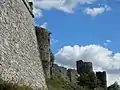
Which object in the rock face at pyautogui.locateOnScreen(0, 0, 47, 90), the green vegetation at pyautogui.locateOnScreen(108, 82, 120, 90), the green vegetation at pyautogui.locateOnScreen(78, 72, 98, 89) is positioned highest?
the green vegetation at pyautogui.locateOnScreen(108, 82, 120, 90)

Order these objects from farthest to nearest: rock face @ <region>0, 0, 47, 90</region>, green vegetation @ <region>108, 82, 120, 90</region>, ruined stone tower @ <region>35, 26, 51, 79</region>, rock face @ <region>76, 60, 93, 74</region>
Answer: rock face @ <region>76, 60, 93, 74</region> < green vegetation @ <region>108, 82, 120, 90</region> < ruined stone tower @ <region>35, 26, 51, 79</region> < rock face @ <region>0, 0, 47, 90</region>

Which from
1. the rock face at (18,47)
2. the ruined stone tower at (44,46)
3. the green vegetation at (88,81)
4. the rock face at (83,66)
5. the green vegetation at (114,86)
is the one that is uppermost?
the rock face at (83,66)

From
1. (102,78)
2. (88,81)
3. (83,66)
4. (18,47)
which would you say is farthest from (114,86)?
(18,47)

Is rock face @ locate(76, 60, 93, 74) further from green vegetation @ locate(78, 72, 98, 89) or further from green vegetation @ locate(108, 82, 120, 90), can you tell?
green vegetation @ locate(78, 72, 98, 89)

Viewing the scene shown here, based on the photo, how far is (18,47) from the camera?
2339 centimetres

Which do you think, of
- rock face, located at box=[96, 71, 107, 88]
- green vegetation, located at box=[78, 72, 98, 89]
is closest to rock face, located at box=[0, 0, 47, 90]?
green vegetation, located at box=[78, 72, 98, 89]

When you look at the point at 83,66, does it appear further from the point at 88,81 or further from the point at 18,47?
the point at 18,47

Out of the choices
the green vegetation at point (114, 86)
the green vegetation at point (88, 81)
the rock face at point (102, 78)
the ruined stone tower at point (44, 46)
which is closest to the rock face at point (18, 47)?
the ruined stone tower at point (44, 46)

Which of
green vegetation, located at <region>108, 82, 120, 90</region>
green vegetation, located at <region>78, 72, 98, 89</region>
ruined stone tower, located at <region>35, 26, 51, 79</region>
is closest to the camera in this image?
ruined stone tower, located at <region>35, 26, 51, 79</region>

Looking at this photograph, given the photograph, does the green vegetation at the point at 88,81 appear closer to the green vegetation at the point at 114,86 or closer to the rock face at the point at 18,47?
the green vegetation at the point at 114,86

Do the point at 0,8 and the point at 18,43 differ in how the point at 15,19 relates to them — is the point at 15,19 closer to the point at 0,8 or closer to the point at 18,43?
the point at 18,43

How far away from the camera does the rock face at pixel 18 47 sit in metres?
20.4

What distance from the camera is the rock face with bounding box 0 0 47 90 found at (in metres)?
20.4

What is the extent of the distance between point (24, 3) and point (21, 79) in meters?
7.98
